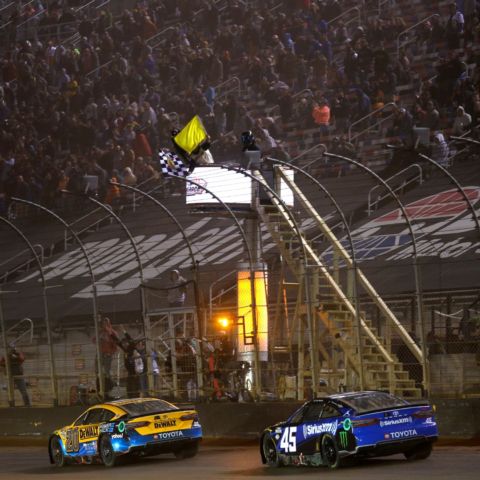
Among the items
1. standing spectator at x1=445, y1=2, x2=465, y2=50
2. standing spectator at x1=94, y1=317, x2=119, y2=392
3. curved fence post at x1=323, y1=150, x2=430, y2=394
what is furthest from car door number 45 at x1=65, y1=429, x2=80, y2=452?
standing spectator at x1=445, y1=2, x2=465, y2=50

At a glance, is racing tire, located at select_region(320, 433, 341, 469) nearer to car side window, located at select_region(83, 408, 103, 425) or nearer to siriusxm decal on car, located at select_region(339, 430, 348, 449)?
siriusxm decal on car, located at select_region(339, 430, 348, 449)

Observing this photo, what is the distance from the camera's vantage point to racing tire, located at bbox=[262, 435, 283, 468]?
18766 millimetres

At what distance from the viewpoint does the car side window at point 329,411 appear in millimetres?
17467

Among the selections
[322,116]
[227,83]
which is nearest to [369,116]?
[322,116]

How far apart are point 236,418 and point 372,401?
751cm

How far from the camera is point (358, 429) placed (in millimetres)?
17047

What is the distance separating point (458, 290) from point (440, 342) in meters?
2.58

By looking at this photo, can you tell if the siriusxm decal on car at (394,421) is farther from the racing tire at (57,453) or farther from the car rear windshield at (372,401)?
the racing tire at (57,453)

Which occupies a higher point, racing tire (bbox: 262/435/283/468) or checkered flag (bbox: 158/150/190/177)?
checkered flag (bbox: 158/150/190/177)

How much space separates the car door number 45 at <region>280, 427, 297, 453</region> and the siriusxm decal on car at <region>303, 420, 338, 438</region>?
0.27 m

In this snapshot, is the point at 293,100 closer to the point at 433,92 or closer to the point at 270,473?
the point at 433,92

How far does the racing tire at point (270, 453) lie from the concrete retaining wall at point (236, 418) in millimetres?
Result: 3906

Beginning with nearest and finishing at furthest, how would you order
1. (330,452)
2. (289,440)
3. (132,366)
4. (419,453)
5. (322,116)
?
(330,452), (419,453), (289,440), (132,366), (322,116)

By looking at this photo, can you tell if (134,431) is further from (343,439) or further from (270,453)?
(343,439)
